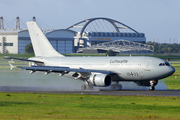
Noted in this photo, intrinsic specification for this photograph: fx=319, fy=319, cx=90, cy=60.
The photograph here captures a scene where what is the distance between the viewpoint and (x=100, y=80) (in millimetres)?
38844

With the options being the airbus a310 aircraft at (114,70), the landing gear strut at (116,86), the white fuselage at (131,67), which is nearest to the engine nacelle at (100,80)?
the airbus a310 aircraft at (114,70)

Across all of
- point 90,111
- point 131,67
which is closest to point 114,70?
point 131,67

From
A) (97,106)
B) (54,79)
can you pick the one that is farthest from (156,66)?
(54,79)

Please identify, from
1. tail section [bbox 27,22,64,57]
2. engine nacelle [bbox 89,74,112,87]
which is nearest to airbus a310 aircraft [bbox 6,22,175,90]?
engine nacelle [bbox 89,74,112,87]

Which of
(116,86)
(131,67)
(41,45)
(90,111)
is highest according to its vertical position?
(41,45)

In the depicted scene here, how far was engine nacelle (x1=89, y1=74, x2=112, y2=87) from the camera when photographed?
3875cm

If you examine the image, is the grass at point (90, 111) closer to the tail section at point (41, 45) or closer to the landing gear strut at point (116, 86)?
the landing gear strut at point (116, 86)

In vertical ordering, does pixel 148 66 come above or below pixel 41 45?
below

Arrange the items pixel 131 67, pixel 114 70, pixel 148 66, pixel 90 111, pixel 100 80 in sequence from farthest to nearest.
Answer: pixel 114 70
pixel 131 67
pixel 100 80
pixel 148 66
pixel 90 111

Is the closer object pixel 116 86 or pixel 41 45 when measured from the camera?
pixel 116 86

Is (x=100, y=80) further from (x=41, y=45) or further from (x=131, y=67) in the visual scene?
(x=41, y=45)

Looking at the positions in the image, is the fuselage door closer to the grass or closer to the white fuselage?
the white fuselage

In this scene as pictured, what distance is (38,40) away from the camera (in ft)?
167

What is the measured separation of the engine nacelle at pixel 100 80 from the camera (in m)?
38.8
